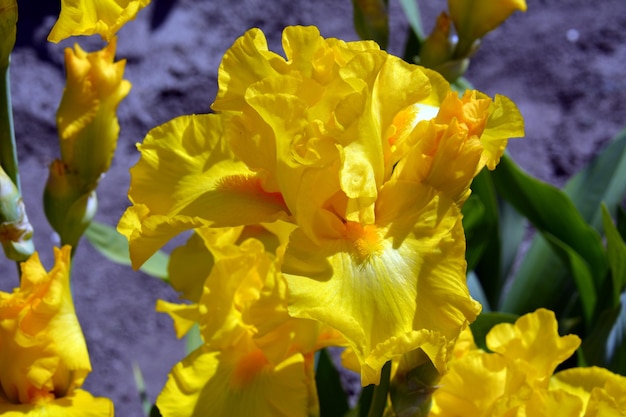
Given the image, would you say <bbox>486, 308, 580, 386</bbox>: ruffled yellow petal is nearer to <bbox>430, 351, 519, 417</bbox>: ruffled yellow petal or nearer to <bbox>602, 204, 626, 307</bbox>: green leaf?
<bbox>430, 351, 519, 417</bbox>: ruffled yellow petal

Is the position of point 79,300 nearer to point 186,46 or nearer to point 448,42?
point 186,46

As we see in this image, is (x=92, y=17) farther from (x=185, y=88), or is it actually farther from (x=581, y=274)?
(x=185, y=88)

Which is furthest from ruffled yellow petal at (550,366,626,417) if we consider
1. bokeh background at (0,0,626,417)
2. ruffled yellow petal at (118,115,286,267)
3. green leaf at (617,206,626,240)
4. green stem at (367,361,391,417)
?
bokeh background at (0,0,626,417)

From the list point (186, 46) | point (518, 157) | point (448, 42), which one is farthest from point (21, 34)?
point (448, 42)

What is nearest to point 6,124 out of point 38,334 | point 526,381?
point 38,334

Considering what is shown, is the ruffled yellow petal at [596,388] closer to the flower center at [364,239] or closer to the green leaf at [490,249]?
the flower center at [364,239]

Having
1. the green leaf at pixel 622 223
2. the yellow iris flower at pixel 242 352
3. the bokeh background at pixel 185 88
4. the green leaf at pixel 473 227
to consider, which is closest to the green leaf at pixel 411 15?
the green leaf at pixel 473 227
